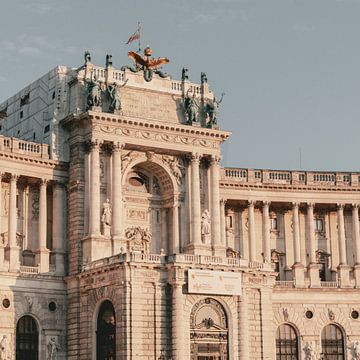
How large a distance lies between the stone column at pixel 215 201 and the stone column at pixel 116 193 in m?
7.37

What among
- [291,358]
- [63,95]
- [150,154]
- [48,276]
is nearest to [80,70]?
[63,95]

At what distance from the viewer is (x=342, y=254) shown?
263 ft

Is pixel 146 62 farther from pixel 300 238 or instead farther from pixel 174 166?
pixel 300 238

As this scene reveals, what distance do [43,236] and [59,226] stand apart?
1522 mm

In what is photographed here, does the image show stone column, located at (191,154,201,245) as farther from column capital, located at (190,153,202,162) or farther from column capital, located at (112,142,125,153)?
column capital, located at (112,142,125,153)

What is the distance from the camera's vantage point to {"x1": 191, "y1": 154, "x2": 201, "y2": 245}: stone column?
2854 inches

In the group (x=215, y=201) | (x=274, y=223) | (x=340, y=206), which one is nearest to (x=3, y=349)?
(x=215, y=201)

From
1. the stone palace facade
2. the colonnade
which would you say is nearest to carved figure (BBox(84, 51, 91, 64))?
the stone palace facade

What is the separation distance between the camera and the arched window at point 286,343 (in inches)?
3019

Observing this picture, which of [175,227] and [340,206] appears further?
[340,206]

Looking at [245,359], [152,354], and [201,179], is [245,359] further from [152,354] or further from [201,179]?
[201,179]

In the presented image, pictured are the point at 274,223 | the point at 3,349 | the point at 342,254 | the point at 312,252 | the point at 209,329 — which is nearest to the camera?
the point at 3,349

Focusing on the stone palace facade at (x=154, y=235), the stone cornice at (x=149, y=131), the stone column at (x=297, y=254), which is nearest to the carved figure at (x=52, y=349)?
the stone palace facade at (x=154, y=235)

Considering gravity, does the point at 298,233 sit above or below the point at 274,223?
below
